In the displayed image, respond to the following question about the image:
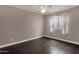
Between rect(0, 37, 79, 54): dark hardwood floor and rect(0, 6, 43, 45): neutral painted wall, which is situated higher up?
rect(0, 6, 43, 45): neutral painted wall

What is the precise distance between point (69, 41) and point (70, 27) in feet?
2.00

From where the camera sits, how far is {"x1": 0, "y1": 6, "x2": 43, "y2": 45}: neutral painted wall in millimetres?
2658

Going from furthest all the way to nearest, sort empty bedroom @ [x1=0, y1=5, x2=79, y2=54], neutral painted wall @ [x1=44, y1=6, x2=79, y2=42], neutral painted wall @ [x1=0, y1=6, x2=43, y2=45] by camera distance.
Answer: neutral painted wall @ [x1=44, y1=6, x2=79, y2=42], neutral painted wall @ [x1=0, y1=6, x2=43, y2=45], empty bedroom @ [x1=0, y1=5, x2=79, y2=54]

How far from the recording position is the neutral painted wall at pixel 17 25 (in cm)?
266

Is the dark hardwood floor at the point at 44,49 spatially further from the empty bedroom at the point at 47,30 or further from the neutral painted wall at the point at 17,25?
the neutral painted wall at the point at 17,25

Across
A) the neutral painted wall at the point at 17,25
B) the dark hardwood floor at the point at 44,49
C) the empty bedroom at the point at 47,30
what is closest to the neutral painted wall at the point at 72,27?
the empty bedroom at the point at 47,30

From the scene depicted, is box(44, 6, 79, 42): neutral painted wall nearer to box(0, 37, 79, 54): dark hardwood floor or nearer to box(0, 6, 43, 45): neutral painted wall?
box(0, 37, 79, 54): dark hardwood floor

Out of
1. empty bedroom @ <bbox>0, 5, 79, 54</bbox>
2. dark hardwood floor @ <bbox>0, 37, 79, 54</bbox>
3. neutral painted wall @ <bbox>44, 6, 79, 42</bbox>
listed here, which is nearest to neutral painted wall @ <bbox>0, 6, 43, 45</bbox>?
empty bedroom @ <bbox>0, 5, 79, 54</bbox>

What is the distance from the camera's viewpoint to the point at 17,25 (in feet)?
10.5

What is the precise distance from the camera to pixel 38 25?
4281mm

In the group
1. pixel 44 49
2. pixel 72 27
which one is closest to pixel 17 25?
pixel 44 49

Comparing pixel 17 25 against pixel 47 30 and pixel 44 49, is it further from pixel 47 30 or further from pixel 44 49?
pixel 44 49

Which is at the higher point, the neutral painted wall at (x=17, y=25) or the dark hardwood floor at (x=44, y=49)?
the neutral painted wall at (x=17, y=25)
